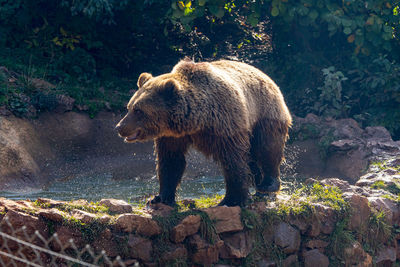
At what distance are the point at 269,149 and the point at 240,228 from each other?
125 centimetres

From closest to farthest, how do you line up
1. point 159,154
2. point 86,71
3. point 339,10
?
1. point 159,154
2. point 339,10
3. point 86,71

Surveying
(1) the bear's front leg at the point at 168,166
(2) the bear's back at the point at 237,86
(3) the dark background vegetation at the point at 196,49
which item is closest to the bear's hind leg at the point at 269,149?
(2) the bear's back at the point at 237,86

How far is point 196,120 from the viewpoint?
5352 mm

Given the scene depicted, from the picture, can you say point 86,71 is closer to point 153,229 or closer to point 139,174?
point 139,174

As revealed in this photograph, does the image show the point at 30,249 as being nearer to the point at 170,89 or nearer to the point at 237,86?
the point at 170,89

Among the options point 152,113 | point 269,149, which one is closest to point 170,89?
point 152,113

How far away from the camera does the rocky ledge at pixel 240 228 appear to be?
4.55 meters

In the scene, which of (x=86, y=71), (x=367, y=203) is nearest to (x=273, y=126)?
(x=367, y=203)

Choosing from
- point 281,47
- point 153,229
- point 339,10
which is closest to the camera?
point 153,229

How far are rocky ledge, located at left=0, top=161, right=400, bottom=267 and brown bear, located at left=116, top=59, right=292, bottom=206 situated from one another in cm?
36

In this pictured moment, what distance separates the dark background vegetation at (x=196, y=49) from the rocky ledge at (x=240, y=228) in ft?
15.3

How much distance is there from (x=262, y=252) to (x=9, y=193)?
4.04 metres

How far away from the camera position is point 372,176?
7223mm

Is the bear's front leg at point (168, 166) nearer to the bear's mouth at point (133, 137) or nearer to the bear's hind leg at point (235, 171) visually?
the bear's mouth at point (133, 137)
